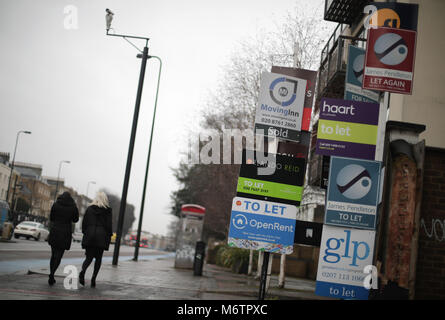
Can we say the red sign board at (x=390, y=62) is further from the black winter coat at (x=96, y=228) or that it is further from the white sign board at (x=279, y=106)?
the black winter coat at (x=96, y=228)

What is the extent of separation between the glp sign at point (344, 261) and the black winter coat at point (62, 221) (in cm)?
509

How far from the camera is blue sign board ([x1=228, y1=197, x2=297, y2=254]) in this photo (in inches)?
274

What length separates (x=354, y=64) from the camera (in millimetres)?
7801

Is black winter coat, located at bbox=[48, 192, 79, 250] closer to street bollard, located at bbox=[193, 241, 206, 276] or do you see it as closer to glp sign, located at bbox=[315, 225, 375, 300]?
glp sign, located at bbox=[315, 225, 375, 300]

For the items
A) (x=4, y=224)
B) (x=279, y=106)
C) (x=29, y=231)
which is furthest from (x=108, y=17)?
(x=29, y=231)

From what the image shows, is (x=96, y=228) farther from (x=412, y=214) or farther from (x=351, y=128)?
(x=412, y=214)

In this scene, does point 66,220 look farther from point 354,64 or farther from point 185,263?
point 185,263

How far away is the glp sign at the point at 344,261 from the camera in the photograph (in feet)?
21.6

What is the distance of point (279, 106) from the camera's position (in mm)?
7117

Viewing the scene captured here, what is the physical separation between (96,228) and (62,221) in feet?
2.18

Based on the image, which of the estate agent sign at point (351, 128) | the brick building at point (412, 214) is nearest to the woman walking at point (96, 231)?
the brick building at point (412, 214)

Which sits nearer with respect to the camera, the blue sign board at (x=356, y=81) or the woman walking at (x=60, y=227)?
the blue sign board at (x=356, y=81)
